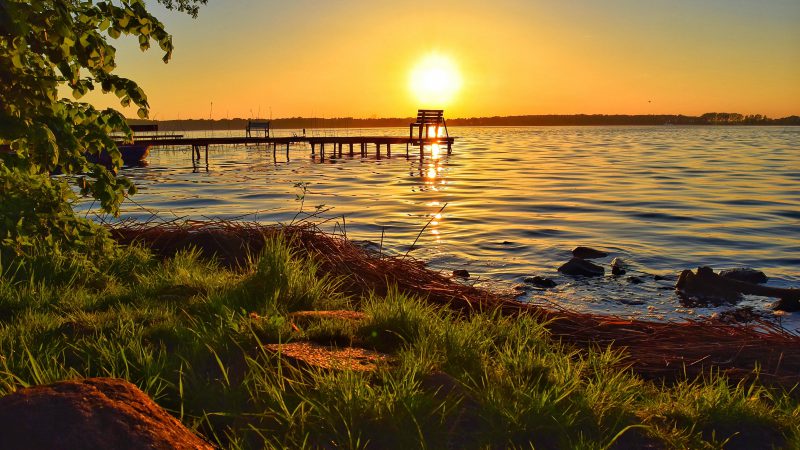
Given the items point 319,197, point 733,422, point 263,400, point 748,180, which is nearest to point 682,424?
point 733,422

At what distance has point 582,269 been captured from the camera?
32.8ft

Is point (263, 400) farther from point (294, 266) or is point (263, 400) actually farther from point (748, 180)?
point (748, 180)

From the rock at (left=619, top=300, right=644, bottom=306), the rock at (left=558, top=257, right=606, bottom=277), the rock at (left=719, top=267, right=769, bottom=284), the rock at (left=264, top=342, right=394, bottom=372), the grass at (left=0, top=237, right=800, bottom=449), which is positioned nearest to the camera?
the grass at (left=0, top=237, right=800, bottom=449)

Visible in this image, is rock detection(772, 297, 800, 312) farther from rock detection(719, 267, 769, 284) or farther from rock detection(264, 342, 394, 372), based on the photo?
rock detection(264, 342, 394, 372)

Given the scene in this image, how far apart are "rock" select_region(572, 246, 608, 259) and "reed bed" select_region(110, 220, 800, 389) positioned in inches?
126

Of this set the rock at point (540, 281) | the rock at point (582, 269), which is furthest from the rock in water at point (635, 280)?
the rock at point (540, 281)

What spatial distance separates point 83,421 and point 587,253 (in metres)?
9.93

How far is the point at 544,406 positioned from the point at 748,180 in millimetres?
27043

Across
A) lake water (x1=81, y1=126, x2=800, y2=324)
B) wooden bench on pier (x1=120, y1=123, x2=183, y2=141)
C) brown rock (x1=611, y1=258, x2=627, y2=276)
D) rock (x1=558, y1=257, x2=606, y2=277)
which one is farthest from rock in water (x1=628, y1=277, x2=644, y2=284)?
wooden bench on pier (x1=120, y1=123, x2=183, y2=141)

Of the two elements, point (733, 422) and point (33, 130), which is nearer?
point (733, 422)

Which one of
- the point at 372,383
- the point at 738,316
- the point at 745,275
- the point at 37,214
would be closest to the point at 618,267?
the point at 745,275

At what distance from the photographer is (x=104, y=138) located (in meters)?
4.88

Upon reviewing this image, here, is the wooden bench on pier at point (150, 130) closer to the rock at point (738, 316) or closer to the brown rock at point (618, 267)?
the brown rock at point (618, 267)

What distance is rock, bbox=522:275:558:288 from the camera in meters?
9.33
